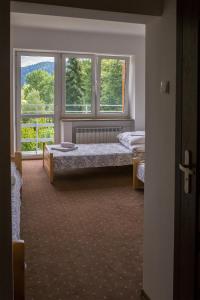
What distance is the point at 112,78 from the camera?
737 cm

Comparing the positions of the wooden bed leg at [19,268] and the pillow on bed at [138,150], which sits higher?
the pillow on bed at [138,150]

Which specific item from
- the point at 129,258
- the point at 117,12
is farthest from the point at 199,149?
the point at 129,258

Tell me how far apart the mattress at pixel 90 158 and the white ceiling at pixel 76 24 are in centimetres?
214

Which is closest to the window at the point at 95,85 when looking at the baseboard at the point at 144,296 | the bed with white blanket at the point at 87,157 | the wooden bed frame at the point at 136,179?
the bed with white blanket at the point at 87,157

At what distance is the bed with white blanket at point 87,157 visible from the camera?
526 centimetres

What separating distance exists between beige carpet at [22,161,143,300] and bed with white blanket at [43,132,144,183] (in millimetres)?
260

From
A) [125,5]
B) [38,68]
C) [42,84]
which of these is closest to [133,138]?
[42,84]

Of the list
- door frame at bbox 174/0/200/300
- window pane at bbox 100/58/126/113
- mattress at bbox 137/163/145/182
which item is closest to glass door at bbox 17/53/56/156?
window pane at bbox 100/58/126/113

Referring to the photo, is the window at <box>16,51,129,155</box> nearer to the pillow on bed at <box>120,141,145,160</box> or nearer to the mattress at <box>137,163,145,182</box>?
the pillow on bed at <box>120,141,145,160</box>

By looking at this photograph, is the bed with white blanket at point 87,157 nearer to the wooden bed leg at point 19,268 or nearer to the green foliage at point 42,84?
the green foliage at point 42,84

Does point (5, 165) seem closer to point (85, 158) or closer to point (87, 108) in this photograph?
point (85, 158)

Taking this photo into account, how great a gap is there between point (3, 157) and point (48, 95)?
5.50 m

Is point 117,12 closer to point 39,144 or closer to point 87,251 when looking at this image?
point 87,251

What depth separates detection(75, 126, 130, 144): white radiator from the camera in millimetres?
7098
